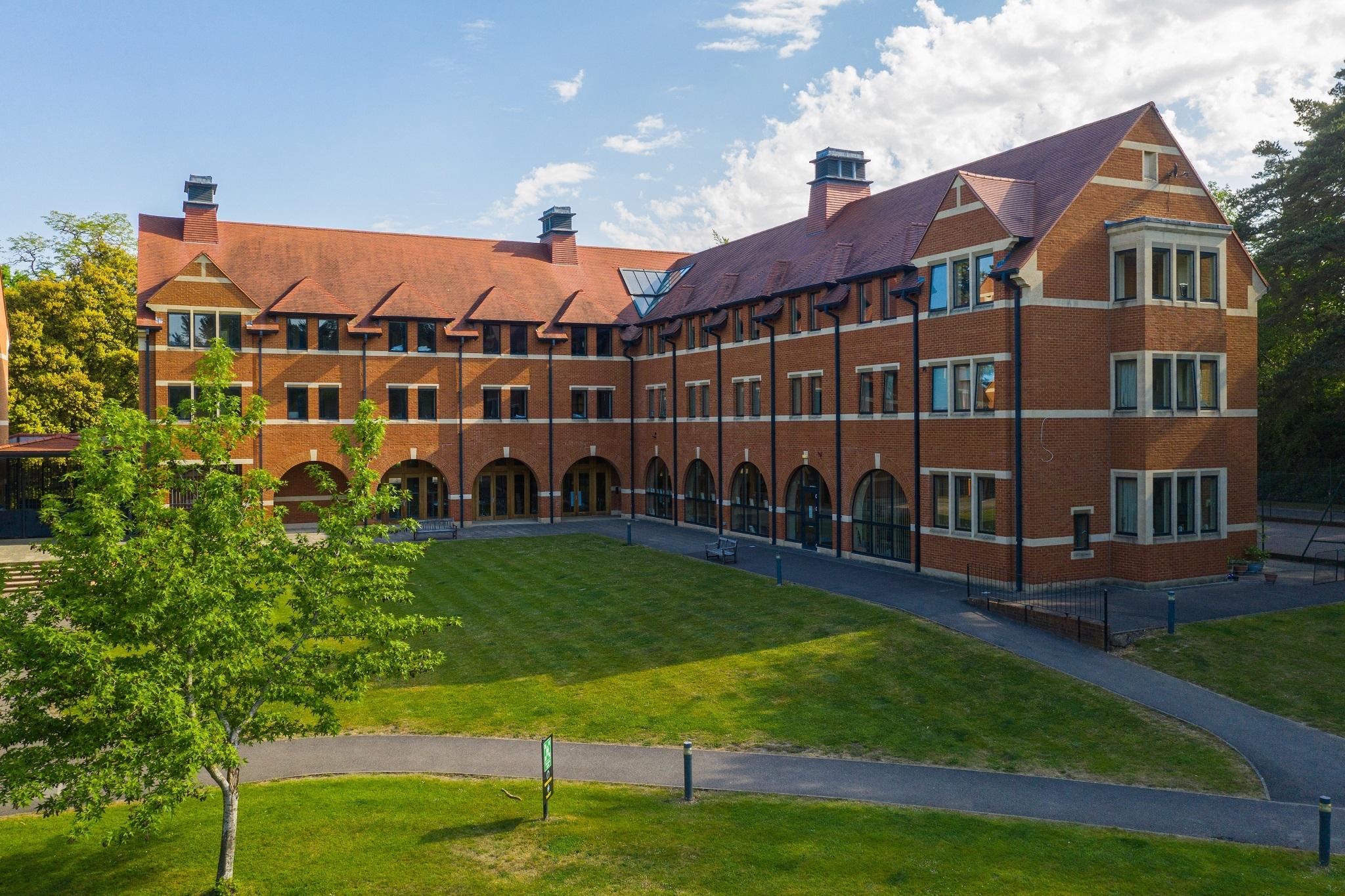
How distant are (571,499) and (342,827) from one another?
36061 millimetres

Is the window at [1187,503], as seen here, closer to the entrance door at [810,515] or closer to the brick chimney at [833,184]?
the entrance door at [810,515]

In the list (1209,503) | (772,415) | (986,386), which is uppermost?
(986,386)

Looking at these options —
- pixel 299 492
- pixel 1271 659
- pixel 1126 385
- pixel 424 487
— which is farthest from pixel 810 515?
pixel 299 492

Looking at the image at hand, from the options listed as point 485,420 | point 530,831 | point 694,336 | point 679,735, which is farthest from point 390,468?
point 530,831

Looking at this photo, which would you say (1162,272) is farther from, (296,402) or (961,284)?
(296,402)

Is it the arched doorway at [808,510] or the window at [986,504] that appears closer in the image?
the window at [986,504]

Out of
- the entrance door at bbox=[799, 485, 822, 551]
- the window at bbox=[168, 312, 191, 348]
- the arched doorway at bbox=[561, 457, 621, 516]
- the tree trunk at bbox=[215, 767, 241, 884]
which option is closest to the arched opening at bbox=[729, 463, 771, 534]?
the entrance door at bbox=[799, 485, 822, 551]

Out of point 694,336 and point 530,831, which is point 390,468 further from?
point 530,831

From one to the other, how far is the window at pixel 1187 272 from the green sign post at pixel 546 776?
23187 mm

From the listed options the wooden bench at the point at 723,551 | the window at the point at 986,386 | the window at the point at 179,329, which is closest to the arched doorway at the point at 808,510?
the wooden bench at the point at 723,551

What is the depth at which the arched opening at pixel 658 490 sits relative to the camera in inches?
1816

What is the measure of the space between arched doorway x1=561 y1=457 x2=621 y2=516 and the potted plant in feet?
93.6

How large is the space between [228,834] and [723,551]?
72.9 ft

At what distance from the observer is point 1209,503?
28188mm
